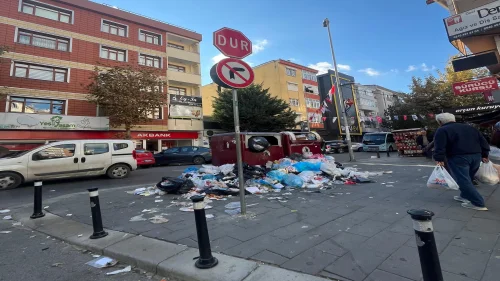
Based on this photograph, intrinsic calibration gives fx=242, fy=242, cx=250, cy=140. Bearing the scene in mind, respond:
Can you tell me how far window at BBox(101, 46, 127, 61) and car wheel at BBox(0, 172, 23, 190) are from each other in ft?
55.0

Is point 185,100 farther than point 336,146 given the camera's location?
No

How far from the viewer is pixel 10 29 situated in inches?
679

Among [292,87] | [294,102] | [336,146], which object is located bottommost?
[336,146]

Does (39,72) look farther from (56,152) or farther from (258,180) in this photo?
(258,180)

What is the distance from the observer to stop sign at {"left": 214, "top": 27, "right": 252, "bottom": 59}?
369 cm

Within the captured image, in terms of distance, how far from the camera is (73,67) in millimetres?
19391

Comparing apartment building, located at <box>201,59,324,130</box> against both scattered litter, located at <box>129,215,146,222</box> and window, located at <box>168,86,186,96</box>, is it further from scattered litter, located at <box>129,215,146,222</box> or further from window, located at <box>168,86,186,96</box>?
scattered litter, located at <box>129,215,146,222</box>

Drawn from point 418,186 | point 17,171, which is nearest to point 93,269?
point 418,186

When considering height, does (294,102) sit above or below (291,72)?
below

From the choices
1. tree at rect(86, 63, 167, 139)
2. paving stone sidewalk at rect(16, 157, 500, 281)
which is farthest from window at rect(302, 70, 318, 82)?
paving stone sidewalk at rect(16, 157, 500, 281)

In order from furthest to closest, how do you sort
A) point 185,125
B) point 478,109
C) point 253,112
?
point 185,125 < point 253,112 < point 478,109

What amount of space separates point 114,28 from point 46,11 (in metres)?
4.80

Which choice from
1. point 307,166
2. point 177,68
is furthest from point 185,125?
point 307,166

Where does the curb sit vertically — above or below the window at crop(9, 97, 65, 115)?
below
